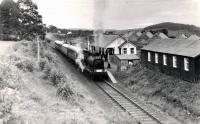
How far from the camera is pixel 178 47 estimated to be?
1088 inches

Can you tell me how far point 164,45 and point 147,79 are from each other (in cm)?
480

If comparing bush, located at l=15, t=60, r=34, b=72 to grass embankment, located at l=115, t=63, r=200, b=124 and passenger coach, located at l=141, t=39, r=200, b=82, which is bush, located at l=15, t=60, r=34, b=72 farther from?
passenger coach, located at l=141, t=39, r=200, b=82

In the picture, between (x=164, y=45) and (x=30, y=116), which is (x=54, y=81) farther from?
(x=164, y=45)

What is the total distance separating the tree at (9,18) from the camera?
55938mm

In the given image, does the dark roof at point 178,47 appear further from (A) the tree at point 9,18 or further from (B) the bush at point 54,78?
(A) the tree at point 9,18

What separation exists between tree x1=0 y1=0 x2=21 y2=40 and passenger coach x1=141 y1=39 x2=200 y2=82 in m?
32.4

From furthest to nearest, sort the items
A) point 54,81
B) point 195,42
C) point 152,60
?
point 152,60 → point 195,42 → point 54,81

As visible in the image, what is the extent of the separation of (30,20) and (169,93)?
139 ft

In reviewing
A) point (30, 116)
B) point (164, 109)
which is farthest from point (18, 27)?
point (30, 116)

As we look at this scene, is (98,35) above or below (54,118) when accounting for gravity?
above

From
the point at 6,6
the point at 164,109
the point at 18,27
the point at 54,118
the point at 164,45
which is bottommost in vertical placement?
the point at 164,109

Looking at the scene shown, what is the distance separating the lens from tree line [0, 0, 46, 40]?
5616 centimetres

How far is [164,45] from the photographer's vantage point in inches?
1230

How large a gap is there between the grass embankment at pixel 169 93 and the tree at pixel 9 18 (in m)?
32.8
